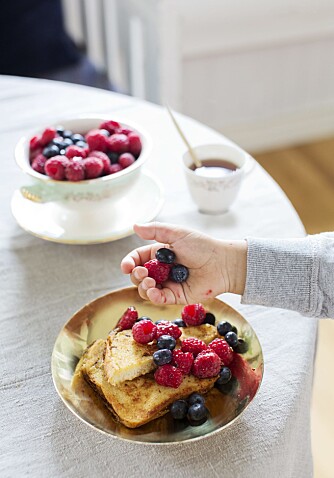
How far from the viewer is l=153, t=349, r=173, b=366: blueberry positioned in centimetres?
78

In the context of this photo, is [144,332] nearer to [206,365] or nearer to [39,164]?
[206,365]

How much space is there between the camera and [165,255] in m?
0.88

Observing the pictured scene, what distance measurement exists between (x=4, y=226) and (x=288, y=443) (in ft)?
2.05

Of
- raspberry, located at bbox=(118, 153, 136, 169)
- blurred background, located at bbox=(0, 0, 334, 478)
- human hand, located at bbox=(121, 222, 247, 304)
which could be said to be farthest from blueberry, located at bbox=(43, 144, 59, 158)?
blurred background, located at bbox=(0, 0, 334, 478)

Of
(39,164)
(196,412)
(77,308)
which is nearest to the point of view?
(196,412)

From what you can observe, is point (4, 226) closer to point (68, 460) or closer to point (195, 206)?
point (195, 206)

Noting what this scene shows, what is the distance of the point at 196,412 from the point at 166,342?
96 millimetres

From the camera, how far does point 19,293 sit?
1004 mm

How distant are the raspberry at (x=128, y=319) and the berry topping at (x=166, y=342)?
0.22 ft

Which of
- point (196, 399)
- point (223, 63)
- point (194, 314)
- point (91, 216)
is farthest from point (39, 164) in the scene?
point (223, 63)

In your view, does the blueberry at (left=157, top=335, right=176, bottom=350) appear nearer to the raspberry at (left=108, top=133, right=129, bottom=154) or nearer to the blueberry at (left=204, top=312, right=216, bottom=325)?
the blueberry at (left=204, top=312, right=216, bottom=325)

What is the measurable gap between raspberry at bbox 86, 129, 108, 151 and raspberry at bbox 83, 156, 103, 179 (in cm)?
5

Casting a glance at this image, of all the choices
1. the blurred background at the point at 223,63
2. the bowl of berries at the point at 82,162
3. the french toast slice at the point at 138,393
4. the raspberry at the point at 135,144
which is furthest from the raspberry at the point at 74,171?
the blurred background at the point at 223,63

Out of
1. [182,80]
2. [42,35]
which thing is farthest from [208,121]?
[42,35]
